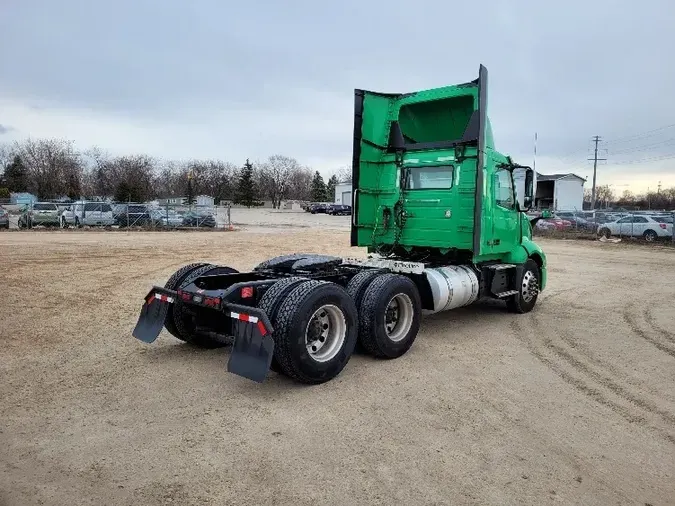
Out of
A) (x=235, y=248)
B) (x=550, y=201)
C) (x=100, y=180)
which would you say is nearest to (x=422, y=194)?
(x=550, y=201)

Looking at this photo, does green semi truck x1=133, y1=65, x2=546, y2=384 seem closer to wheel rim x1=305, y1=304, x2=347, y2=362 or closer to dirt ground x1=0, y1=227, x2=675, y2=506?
wheel rim x1=305, y1=304, x2=347, y2=362

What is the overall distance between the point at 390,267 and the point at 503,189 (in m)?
2.48

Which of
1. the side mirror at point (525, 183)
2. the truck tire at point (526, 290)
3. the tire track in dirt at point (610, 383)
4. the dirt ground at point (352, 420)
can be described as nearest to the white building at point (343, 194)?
the truck tire at point (526, 290)

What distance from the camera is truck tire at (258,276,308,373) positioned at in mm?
5031

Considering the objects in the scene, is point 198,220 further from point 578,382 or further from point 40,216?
point 578,382

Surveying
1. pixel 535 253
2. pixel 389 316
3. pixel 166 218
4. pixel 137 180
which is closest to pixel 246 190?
pixel 137 180

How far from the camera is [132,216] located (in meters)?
32.0

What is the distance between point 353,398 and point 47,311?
233 inches

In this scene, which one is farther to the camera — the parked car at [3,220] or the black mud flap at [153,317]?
the parked car at [3,220]

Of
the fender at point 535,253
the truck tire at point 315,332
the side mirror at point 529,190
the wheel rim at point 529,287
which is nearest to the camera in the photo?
the truck tire at point 315,332

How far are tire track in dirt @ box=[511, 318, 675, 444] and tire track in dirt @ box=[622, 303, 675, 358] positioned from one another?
1496 mm

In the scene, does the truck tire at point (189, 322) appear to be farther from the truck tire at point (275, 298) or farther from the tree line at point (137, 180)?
the tree line at point (137, 180)

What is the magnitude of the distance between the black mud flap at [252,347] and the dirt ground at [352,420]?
0.31m

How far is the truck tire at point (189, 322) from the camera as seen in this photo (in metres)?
6.06
